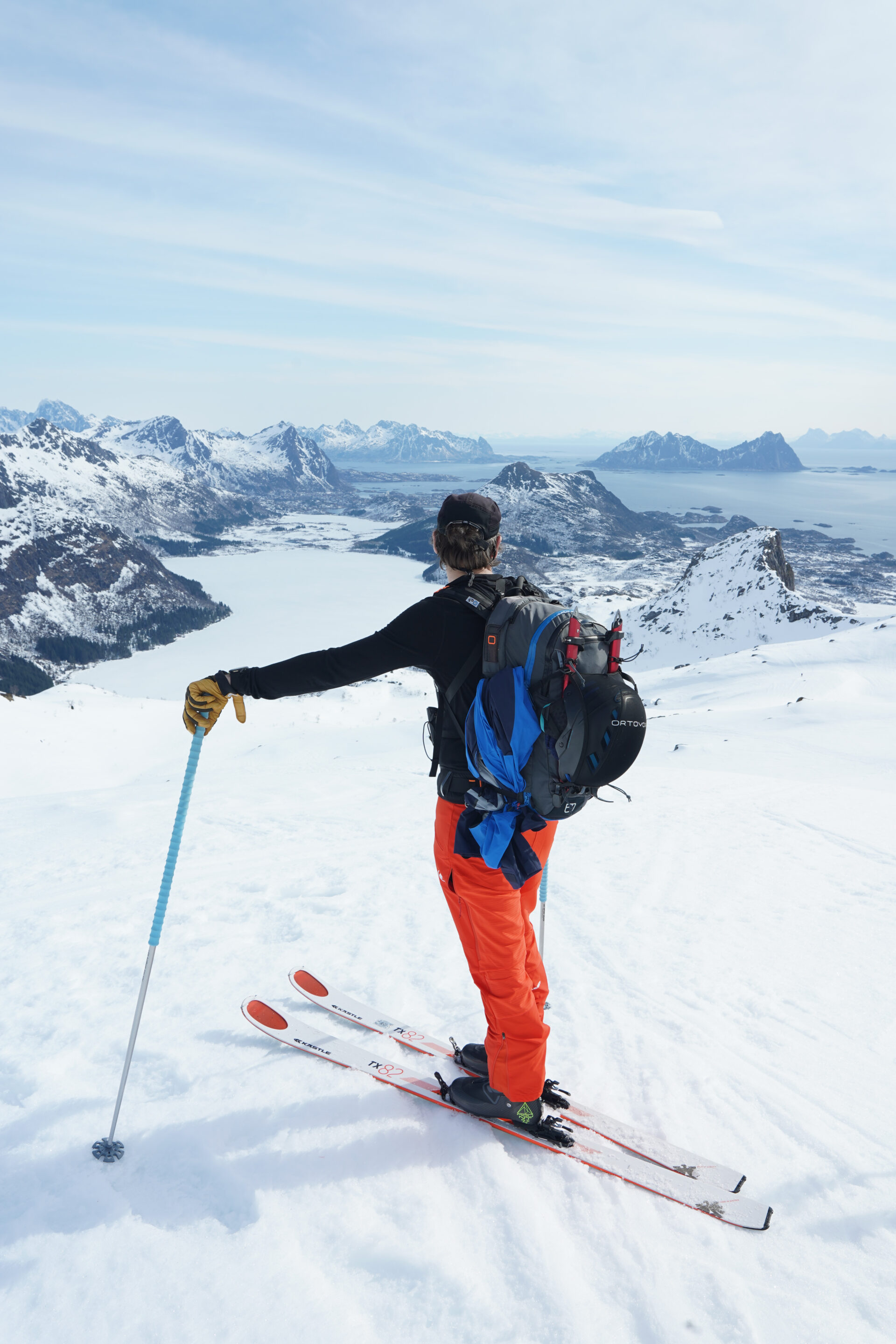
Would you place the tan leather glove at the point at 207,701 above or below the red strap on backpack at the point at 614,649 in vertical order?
below

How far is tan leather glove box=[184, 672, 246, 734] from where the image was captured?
3477mm

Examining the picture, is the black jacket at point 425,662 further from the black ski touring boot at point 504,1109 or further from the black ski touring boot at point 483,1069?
the black ski touring boot at point 483,1069

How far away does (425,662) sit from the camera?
3.30 metres

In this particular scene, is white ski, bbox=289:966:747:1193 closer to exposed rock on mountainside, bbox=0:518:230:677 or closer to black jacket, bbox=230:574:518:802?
black jacket, bbox=230:574:518:802

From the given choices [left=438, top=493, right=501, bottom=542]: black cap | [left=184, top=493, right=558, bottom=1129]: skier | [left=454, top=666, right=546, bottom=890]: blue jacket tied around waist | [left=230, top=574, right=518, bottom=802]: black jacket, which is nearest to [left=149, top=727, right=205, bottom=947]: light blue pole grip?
[left=184, top=493, right=558, bottom=1129]: skier

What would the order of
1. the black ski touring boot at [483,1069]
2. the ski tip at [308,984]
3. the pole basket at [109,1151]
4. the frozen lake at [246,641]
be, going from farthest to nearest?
the frozen lake at [246,641]
the ski tip at [308,984]
the black ski touring boot at [483,1069]
the pole basket at [109,1151]

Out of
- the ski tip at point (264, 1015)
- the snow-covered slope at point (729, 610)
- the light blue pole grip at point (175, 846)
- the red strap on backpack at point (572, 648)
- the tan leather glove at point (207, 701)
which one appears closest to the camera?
the red strap on backpack at point (572, 648)

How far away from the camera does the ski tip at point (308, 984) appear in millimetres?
4738

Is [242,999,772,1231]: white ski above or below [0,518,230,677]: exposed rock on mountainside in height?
above

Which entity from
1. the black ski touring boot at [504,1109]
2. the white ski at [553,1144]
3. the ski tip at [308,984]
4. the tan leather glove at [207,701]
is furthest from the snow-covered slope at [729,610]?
the tan leather glove at [207,701]

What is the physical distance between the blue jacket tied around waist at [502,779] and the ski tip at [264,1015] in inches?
86.3

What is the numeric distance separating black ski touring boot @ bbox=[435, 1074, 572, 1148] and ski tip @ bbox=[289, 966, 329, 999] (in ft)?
4.48

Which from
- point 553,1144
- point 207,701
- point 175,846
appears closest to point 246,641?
point 175,846

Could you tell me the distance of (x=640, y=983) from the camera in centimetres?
527
